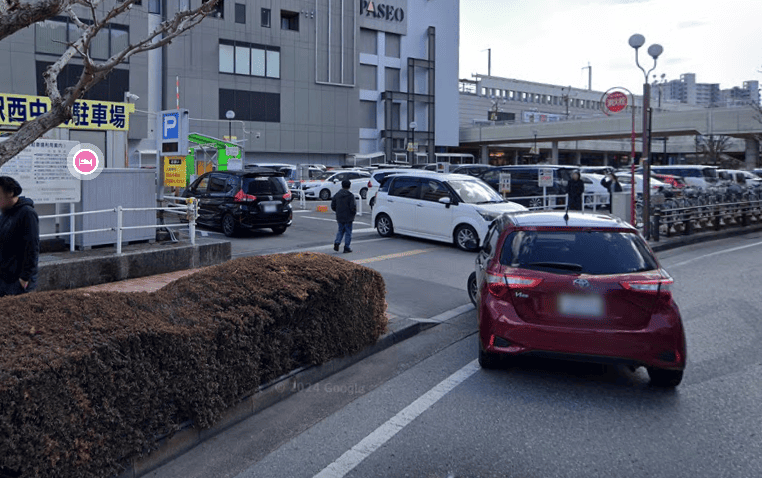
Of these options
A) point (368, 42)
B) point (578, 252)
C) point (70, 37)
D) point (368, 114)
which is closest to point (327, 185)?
point (70, 37)

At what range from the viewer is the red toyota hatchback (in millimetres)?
5875

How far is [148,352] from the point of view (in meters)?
4.54

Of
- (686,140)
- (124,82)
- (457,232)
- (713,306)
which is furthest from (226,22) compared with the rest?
(686,140)

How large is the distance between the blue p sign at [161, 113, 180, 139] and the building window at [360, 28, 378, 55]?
159ft

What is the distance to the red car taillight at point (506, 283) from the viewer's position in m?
6.14

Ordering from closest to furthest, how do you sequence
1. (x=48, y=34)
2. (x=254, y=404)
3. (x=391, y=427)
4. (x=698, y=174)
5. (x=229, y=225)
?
(x=391, y=427) → (x=254, y=404) → (x=229, y=225) → (x=698, y=174) → (x=48, y=34)

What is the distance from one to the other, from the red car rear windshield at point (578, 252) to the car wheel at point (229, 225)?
11473 millimetres

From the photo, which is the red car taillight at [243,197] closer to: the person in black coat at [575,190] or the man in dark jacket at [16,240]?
the person in black coat at [575,190]

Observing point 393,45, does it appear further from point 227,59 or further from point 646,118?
point 646,118

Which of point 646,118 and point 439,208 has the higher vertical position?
point 646,118

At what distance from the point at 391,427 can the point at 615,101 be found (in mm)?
15759

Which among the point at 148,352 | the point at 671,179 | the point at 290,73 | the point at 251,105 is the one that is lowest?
the point at 148,352

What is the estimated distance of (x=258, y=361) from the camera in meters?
5.58

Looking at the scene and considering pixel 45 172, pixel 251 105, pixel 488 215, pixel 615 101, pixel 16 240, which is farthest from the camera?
pixel 251 105
